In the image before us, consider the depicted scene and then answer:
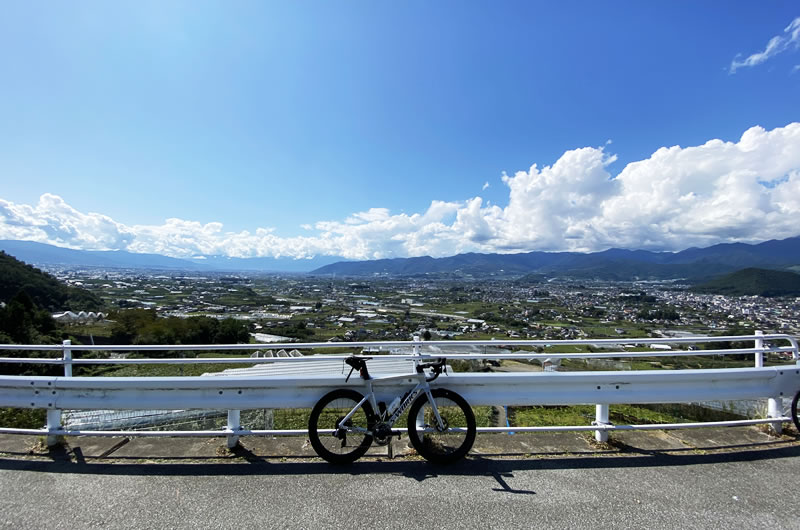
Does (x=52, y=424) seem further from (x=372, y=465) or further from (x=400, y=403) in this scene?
(x=400, y=403)

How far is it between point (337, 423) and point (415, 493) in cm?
106

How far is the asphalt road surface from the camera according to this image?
9.24 feet

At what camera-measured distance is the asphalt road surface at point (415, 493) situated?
2816 millimetres

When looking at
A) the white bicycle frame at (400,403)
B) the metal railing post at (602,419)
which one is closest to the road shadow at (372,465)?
the metal railing post at (602,419)

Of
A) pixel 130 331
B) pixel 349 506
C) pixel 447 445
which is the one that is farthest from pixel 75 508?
pixel 130 331

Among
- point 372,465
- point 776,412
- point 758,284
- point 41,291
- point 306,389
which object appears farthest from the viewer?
point 758,284

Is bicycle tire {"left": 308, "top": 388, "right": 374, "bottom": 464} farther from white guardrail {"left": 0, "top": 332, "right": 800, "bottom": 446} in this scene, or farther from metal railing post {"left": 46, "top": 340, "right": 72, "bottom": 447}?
metal railing post {"left": 46, "top": 340, "right": 72, "bottom": 447}

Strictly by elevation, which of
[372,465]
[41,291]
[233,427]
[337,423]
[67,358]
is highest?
[67,358]

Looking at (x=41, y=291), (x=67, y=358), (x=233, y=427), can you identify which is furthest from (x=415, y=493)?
(x=41, y=291)

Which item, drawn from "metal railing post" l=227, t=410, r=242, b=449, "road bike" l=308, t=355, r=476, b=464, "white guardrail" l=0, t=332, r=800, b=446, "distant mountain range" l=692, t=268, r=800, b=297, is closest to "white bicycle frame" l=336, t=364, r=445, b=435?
"road bike" l=308, t=355, r=476, b=464

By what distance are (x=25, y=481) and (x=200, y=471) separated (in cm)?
152

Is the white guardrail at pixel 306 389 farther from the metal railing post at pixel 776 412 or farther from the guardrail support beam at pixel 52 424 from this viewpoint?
the metal railing post at pixel 776 412

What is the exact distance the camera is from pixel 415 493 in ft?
10.4

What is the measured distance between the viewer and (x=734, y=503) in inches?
120
